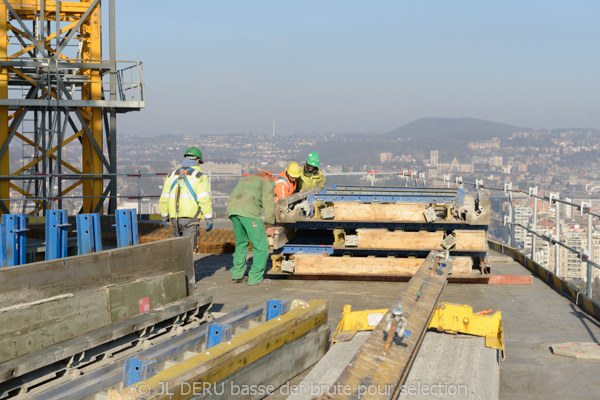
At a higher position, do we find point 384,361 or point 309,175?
point 309,175

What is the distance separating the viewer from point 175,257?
295 inches

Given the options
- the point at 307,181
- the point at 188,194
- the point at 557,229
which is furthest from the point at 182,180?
the point at 557,229

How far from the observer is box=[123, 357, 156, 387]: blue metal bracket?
14.5 ft

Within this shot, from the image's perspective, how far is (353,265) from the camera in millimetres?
9961

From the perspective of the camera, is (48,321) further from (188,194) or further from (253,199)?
(253,199)

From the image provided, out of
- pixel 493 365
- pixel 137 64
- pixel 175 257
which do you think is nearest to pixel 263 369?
pixel 493 365

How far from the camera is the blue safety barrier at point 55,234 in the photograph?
22.1ft

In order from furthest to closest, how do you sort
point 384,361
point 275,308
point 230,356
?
point 275,308 < point 230,356 < point 384,361

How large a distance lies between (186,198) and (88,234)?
2.42 metres

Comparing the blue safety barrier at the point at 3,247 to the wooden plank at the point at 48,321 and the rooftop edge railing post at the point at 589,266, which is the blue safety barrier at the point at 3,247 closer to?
the wooden plank at the point at 48,321

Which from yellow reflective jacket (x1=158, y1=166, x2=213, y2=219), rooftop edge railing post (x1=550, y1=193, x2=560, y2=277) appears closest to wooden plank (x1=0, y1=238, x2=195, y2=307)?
yellow reflective jacket (x1=158, y1=166, x2=213, y2=219)

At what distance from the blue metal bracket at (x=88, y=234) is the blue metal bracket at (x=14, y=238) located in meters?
0.55

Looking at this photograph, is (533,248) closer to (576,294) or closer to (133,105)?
(576,294)

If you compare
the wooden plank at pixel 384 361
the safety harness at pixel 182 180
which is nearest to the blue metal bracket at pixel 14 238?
the safety harness at pixel 182 180
